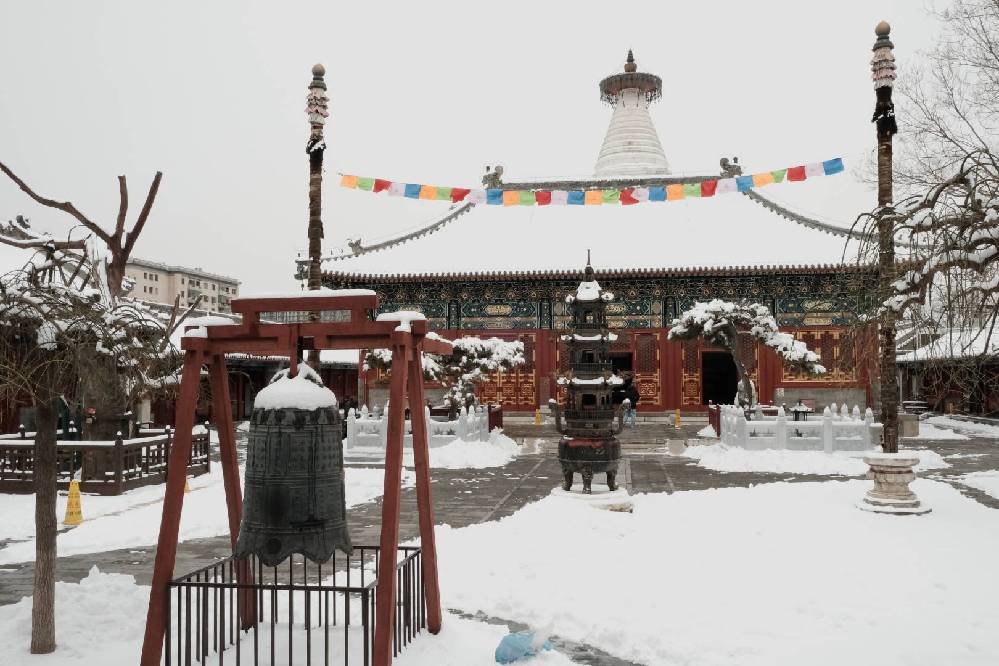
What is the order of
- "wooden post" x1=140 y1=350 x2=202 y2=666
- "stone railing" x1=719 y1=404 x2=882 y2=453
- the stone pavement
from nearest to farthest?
"wooden post" x1=140 y1=350 x2=202 y2=666
the stone pavement
"stone railing" x1=719 y1=404 x2=882 y2=453

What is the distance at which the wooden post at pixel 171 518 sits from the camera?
4656mm

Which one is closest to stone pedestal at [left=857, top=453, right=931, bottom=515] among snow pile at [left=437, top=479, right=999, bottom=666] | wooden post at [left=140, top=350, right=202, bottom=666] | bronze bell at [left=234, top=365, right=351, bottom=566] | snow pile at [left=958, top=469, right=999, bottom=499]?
snow pile at [left=437, top=479, right=999, bottom=666]

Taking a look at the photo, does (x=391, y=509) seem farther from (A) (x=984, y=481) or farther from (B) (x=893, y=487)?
(A) (x=984, y=481)

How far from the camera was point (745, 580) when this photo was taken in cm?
732

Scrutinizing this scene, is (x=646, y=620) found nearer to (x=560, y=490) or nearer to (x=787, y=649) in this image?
(x=787, y=649)

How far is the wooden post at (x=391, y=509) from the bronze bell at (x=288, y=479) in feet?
1.24

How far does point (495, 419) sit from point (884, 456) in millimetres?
13210

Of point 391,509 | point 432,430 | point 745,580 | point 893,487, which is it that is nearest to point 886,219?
point 893,487

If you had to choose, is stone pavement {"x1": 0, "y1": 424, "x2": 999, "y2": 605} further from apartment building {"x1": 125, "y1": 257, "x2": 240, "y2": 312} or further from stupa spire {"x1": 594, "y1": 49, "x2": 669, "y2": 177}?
apartment building {"x1": 125, "y1": 257, "x2": 240, "y2": 312}

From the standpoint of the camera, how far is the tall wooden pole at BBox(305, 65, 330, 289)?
13.4 meters

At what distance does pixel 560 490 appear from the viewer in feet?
37.4

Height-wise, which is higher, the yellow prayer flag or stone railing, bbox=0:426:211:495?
the yellow prayer flag

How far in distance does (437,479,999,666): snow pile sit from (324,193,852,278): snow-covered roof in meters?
15.9

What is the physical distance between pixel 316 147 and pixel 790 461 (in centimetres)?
1136
